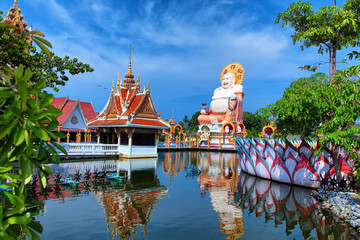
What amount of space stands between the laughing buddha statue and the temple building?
76.5 feet

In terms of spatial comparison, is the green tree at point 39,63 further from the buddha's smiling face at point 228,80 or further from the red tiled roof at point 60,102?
the buddha's smiling face at point 228,80

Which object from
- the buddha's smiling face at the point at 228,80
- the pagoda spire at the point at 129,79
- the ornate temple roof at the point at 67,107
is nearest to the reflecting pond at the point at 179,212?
the pagoda spire at the point at 129,79

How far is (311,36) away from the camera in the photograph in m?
10.1

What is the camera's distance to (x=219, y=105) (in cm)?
4809

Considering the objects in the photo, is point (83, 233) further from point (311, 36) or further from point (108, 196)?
point (311, 36)

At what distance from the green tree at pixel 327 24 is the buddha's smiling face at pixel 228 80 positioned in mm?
37614

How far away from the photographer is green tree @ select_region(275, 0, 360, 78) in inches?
368

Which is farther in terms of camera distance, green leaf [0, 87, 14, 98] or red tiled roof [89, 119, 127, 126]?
red tiled roof [89, 119, 127, 126]

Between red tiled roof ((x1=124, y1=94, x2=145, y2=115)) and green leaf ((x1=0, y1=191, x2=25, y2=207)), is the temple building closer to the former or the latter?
red tiled roof ((x1=124, y1=94, x2=145, y2=115))

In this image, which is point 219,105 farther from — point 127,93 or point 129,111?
point 129,111

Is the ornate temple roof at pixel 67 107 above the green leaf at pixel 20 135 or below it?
above

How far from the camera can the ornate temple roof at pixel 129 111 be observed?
22109mm

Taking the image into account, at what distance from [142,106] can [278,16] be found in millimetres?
14431

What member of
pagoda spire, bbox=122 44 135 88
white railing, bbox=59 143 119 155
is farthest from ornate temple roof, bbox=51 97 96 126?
white railing, bbox=59 143 119 155
